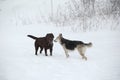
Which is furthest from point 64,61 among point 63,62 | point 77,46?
point 77,46

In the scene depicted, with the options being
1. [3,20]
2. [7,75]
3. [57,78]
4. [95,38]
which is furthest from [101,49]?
[3,20]

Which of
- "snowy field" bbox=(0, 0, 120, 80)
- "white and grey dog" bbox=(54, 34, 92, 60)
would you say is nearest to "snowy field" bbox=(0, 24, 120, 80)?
"snowy field" bbox=(0, 0, 120, 80)

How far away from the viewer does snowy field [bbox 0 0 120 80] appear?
579 centimetres

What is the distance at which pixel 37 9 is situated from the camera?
1894 centimetres

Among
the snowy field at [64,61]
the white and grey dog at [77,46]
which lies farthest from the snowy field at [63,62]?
the white and grey dog at [77,46]

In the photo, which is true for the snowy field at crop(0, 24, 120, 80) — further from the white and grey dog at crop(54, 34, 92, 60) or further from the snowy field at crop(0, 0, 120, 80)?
the white and grey dog at crop(54, 34, 92, 60)

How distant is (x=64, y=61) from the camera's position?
22.8 feet

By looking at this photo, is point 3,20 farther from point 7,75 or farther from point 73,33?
point 7,75

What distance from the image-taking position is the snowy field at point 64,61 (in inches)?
228

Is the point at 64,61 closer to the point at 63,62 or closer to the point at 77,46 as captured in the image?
the point at 63,62

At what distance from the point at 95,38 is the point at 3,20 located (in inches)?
366

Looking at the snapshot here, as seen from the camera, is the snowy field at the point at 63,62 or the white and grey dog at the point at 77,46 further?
the white and grey dog at the point at 77,46

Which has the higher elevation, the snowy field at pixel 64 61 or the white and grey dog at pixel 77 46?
the white and grey dog at pixel 77 46

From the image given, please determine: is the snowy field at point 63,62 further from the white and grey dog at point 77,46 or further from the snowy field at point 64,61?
the white and grey dog at point 77,46
